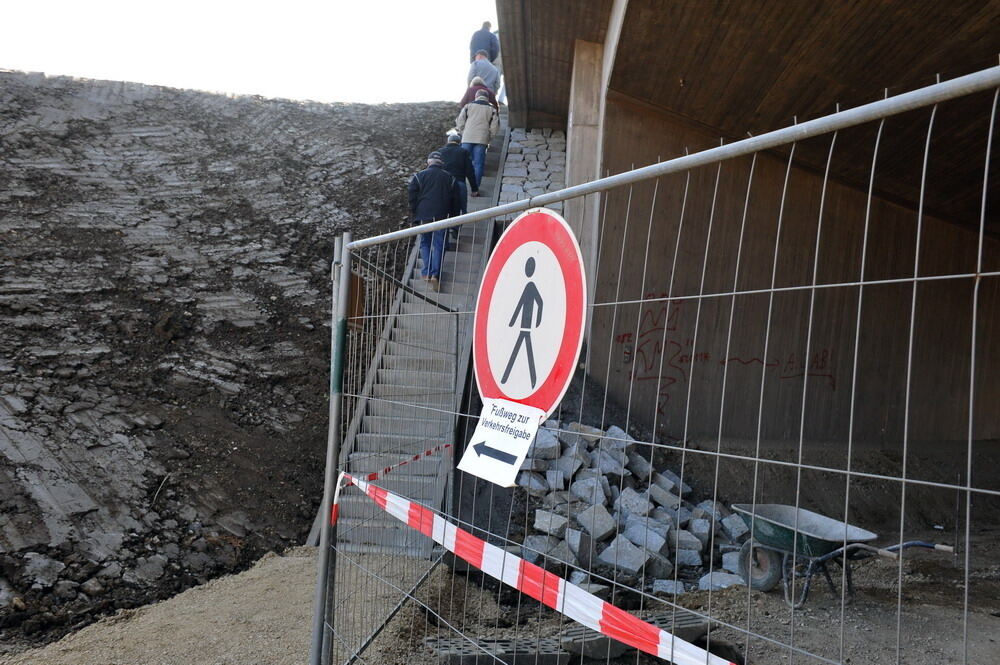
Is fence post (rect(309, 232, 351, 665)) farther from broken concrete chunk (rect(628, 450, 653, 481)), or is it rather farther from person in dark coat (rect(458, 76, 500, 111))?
person in dark coat (rect(458, 76, 500, 111))

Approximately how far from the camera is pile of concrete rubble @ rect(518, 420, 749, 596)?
19.2 ft

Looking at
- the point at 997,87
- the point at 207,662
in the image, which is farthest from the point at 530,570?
the point at 207,662

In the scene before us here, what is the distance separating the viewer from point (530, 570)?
2.58 m

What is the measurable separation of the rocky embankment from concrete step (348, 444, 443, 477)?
231 centimetres

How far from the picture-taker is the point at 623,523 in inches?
261

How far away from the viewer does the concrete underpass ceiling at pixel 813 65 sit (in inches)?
257

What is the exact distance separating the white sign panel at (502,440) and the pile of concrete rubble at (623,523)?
2748 mm

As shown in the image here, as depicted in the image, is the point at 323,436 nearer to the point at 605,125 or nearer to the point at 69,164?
the point at 605,125

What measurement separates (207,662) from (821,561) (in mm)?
3996

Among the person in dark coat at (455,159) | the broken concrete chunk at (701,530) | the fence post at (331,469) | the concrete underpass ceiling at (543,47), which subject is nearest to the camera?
the fence post at (331,469)

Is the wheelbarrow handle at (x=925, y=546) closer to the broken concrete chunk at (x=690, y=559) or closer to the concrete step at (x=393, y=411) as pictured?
the concrete step at (x=393, y=411)

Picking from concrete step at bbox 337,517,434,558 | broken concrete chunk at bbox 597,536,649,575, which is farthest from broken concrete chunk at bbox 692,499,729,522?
concrete step at bbox 337,517,434,558

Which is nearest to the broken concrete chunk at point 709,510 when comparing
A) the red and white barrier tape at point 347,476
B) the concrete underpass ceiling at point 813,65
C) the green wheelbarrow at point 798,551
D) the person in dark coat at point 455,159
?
the green wheelbarrow at point 798,551

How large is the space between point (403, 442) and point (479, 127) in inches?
355
